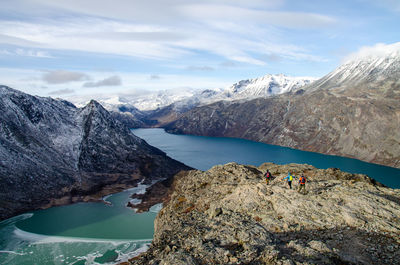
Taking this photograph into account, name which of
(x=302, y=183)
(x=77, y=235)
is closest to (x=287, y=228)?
(x=302, y=183)

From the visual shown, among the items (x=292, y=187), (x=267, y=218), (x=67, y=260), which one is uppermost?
(x=292, y=187)

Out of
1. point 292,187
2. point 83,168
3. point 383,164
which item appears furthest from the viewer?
point 383,164

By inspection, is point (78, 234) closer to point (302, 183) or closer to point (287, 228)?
point (302, 183)

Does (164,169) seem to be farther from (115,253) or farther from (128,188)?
(115,253)

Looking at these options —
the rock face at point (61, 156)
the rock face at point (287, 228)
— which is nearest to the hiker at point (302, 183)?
the rock face at point (287, 228)

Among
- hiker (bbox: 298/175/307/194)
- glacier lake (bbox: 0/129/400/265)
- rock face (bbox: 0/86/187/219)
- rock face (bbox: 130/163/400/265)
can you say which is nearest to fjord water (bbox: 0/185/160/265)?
glacier lake (bbox: 0/129/400/265)

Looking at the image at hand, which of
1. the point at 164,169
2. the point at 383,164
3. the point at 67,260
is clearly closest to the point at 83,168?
the point at 164,169

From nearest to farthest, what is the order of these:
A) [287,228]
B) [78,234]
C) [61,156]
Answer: [287,228] → [78,234] → [61,156]
